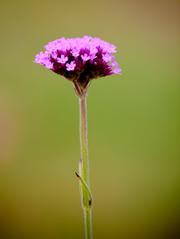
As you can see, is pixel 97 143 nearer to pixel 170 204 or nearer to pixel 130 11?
pixel 170 204

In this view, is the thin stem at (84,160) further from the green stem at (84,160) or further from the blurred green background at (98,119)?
the blurred green background at (98,119)

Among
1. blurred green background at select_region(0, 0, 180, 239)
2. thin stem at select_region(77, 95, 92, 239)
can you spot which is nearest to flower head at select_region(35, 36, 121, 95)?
thin stem at select_region(77, 95, 92, 239)

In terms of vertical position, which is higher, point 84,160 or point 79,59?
point 79,59

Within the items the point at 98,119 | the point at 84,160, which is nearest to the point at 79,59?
the point at 84,160

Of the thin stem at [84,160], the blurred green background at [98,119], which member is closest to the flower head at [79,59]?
the thin stem at [84,160]

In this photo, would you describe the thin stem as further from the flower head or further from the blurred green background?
the blurred green background

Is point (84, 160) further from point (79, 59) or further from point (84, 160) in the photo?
point (79, 59)
